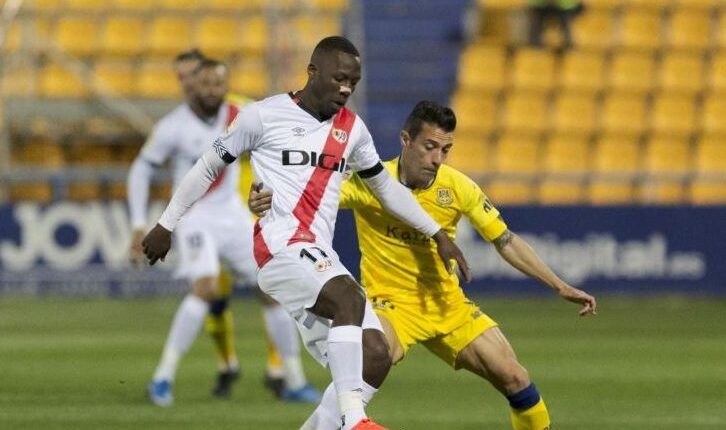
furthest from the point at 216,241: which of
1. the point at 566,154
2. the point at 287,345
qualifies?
the point at 566,154

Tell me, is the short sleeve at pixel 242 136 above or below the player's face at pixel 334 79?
below

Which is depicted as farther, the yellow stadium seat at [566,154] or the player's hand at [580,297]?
the yellow stadium seat at [566,154]

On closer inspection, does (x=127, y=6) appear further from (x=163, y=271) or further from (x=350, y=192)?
(x=350, y=192)

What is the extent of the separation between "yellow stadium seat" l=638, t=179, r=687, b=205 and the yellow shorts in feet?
37.4

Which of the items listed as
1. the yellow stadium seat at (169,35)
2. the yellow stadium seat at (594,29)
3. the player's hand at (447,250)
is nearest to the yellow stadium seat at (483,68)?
the yellow stadium seat at (594,29)

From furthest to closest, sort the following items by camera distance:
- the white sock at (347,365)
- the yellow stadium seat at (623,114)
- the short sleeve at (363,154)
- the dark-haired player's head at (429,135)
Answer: the yellow stadium seat at (623,114) → the dark-haired player's head at (429,135) → the short sleeve at (363,154) → the white sock at (347,365)

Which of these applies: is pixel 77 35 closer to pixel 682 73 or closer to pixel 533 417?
pixel 682 73

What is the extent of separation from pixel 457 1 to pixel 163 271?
6970 millimetres

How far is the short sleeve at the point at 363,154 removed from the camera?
23.5ft

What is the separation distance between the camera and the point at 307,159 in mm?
6984

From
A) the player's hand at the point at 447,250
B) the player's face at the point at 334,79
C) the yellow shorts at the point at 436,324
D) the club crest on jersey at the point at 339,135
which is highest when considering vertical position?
the player's face at the point at 334,79

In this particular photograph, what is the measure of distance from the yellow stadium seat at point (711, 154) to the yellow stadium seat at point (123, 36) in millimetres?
8099

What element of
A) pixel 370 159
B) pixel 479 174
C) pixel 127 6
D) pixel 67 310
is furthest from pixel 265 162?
pixel 127 6

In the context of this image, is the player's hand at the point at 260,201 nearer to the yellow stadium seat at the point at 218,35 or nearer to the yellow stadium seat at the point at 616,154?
the yellow stadium seat at the point at 616,154
